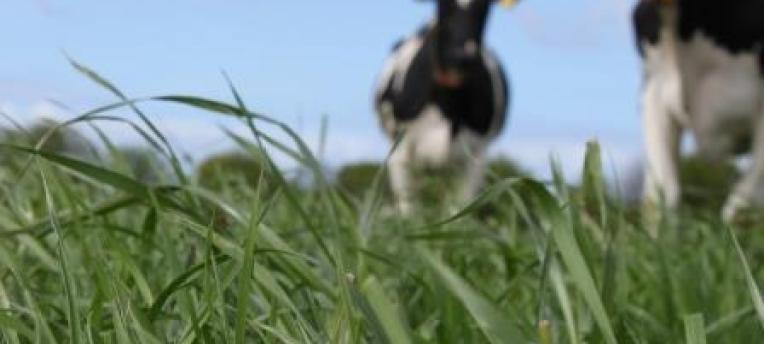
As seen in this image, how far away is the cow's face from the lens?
8.16 m

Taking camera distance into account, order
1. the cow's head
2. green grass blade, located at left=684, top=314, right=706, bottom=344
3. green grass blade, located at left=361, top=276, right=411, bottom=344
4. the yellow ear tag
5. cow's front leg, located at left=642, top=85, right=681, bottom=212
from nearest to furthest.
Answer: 1. green grass blade, located at left=361, top=276, right=411, bottom=344
2. green grass blade, located at left=684, top=314, right=706, bottom=344
3. cow's front leg, located at left=642, top=85, right=681, bottom=212
4. the yellow ear tag
5. the cow's head

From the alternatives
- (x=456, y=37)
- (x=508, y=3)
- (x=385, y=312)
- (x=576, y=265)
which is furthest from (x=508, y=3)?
(x=385, y=312)

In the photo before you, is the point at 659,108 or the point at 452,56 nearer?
the point at 659,108

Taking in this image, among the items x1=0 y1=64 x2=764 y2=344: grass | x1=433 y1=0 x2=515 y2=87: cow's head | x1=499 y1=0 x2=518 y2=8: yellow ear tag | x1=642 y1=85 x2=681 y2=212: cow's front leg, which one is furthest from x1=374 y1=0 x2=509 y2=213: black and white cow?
x1=0 y1=64 x2=764 y2=344: grass

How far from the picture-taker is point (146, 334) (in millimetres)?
880

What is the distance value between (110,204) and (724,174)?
1479 centimetres

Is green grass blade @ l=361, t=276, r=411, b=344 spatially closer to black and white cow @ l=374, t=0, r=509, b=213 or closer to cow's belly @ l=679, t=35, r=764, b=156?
cow's belly @ l=679, t=35, r=764, b=156

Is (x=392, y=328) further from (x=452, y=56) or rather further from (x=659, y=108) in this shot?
(x=452, y=56)

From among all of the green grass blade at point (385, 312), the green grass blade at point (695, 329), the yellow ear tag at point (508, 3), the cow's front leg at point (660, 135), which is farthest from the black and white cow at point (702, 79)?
the green grass blade at point (385, 312)

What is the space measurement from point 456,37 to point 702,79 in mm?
2138

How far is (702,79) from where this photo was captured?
630 cm

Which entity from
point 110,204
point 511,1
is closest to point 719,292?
point 110,204

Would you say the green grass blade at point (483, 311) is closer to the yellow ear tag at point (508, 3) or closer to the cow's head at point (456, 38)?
the yellow ear tag at point (508, 3)

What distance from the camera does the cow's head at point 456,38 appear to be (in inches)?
321
